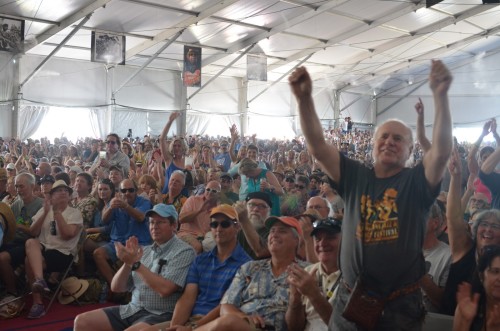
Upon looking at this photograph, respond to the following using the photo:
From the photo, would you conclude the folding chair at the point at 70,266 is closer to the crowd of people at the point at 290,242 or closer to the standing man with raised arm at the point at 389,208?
the crowd of people at the point at 290,242

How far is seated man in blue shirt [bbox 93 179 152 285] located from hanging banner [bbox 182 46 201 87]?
11.4 meters

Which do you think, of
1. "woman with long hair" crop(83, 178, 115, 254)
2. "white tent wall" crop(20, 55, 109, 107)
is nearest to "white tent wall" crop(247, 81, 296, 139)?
"white tent wall" crop(20, 55, 109, 107)

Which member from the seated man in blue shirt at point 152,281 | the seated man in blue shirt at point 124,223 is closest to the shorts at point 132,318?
the seated man in blue shirt at point 152,281

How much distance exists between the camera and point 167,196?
575cm

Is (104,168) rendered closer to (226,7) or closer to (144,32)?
(226,7)

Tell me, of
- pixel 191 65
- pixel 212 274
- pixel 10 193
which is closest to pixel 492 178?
pixel 212 274

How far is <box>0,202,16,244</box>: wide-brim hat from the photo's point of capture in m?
4.36

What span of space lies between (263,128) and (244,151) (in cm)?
1506

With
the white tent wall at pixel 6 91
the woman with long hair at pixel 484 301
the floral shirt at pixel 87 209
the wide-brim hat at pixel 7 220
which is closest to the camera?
the woman with long hair at pixel 484 301

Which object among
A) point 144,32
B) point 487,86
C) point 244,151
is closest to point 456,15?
point 487,86

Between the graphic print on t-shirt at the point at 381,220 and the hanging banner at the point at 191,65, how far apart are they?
1473 cm

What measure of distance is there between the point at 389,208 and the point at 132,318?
2.22 m

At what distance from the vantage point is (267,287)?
286 cm

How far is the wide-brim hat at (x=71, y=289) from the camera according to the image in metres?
4.97
